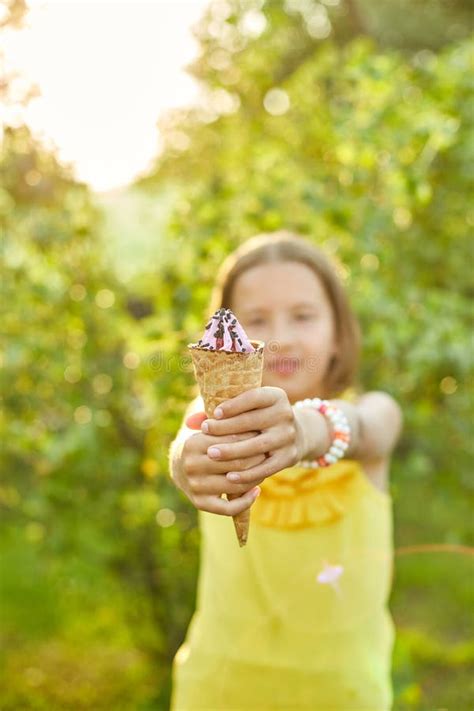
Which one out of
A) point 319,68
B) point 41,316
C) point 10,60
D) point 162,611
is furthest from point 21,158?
point 162,611

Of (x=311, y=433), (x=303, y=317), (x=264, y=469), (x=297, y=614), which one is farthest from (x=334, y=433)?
(x=297, y=614)

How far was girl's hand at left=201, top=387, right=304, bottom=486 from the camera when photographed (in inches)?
43.1

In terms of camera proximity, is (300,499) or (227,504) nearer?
(227,504)

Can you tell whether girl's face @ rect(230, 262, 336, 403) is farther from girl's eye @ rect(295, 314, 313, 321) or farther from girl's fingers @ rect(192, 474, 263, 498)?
girl's fingers @ rect(192, 474, 263, 498)

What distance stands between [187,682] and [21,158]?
207cm

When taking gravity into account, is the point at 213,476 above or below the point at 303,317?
below

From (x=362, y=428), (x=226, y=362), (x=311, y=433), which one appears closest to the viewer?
(x=226, y=362)

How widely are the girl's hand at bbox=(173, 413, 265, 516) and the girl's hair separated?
94 cm

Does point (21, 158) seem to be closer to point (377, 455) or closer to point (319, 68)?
point (319, 68)

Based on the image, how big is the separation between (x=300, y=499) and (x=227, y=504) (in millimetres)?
832

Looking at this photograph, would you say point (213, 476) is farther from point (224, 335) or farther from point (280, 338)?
point (280, 338)

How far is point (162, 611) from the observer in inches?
134

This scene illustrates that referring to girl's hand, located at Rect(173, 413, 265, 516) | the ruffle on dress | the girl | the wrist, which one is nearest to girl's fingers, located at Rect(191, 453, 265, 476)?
girl's hand, located at Rect(173, 413, 265, 516)

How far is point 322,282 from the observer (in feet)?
6.88
